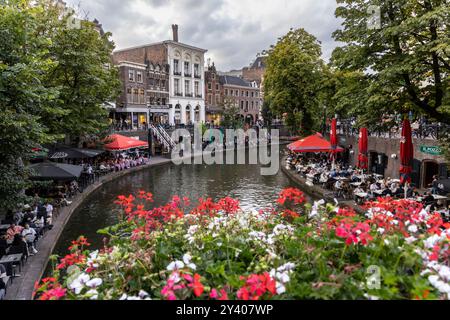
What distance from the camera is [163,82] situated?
187 feet

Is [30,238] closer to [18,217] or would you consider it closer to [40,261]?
[40,261]

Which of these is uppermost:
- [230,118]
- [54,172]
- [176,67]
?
[176,67]

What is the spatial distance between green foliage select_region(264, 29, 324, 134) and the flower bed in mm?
28844

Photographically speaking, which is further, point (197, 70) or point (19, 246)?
point (197, 70)

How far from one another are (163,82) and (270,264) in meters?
56.2

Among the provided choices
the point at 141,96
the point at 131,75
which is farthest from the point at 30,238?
the point at 141,96

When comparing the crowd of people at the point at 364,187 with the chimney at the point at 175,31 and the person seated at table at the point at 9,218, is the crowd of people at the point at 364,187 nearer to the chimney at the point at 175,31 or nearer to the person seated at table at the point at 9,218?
the person seated at table at the point at 9,218

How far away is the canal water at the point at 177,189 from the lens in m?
15.1

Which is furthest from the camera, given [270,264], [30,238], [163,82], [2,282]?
[163,82]

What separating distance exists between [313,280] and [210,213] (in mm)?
2660

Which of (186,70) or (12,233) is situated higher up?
(186,70)

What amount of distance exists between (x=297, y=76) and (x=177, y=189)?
17.5 metres

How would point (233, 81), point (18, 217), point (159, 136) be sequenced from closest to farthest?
1. point (18, 217)
2. point (159, 136)
3. point (233, 81)

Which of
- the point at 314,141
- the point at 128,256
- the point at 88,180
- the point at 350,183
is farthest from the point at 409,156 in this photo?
the point at 88,180
